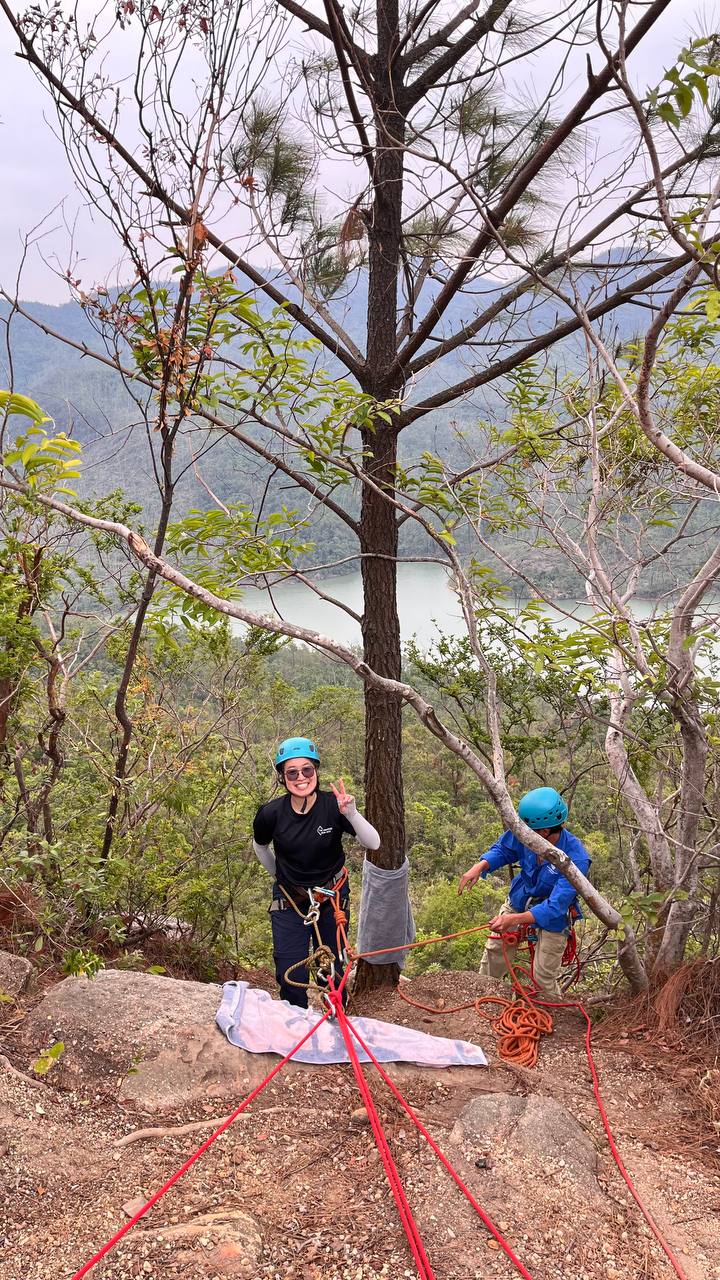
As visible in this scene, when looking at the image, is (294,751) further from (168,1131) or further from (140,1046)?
(168,1131)

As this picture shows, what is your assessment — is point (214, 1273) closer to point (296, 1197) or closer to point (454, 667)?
point (296, 1197)

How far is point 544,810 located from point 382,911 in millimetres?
1252

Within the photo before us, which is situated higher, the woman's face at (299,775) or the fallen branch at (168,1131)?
the woman's face at (299,775)

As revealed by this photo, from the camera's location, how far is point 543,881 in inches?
134

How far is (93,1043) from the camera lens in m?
2.68

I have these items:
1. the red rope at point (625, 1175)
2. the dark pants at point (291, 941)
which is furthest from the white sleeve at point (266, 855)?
the red rope at point (625, 1175)

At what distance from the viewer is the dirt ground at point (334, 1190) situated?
1884 mm

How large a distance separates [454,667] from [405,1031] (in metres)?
4.41

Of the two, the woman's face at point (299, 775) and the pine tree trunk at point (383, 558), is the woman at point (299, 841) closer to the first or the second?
the woman's face at point (299, 775)

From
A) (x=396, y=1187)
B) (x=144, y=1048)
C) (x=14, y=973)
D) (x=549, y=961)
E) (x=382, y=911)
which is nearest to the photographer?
(x=396, y=1187)

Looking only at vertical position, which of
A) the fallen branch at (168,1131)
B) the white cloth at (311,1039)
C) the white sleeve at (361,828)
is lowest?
the fallen branch at (168,1131)

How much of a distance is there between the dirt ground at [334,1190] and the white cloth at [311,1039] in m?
0.09

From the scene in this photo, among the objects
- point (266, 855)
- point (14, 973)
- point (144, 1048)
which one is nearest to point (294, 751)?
point (266, 855)

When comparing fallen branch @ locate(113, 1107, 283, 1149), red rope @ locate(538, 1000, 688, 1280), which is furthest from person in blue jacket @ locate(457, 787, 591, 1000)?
fallen branch @ locate(113, 1107, 283, 1149)
